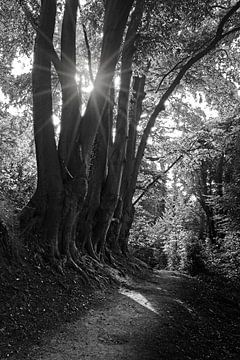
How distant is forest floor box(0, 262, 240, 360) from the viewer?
425 centimetres

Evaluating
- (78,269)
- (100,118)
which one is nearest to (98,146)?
(100,118)

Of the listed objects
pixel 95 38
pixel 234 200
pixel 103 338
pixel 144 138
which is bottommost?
pixel 103 338

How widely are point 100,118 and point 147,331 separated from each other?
16.2ft

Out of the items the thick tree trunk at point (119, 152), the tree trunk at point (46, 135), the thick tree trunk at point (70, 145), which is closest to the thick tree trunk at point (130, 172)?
the thick tree trunk at point (119, 152)

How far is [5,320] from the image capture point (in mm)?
4324

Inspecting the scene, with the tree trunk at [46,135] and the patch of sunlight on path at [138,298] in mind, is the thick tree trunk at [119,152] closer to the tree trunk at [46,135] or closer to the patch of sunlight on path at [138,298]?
the patch of sunlight on path at [138,298]

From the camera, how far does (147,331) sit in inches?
214

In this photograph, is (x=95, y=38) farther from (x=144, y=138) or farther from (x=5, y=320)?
(x=5, y=320)

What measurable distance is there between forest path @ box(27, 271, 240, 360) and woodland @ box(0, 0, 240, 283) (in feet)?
4.47

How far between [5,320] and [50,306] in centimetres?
106

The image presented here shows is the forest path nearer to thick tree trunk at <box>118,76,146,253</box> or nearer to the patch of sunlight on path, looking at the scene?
the patch of sunlight on path

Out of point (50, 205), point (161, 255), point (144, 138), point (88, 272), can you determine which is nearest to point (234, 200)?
point (144, 138)

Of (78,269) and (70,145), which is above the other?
(70,145)

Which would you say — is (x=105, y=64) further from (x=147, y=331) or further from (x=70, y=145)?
(x=147, y=331)
